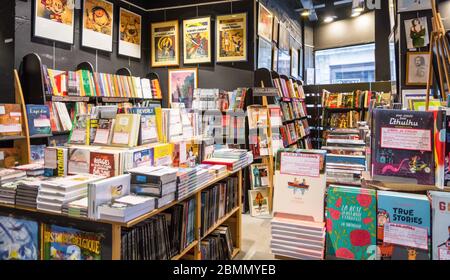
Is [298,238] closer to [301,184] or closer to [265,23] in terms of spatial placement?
[301,184]

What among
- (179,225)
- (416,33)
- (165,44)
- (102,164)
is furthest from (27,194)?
(165,44)

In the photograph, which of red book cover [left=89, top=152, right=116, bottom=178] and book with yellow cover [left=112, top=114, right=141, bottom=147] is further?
book with yellow cover [left=112, top=114, right=141, bottom=147]

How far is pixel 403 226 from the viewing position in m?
1.17

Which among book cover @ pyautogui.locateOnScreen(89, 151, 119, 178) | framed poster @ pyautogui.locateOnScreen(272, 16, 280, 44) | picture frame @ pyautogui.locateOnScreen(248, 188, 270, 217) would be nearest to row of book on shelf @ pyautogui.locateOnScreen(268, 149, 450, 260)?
book cover @ pyautogui.locateOnScreen(89, 151, 119, 178)

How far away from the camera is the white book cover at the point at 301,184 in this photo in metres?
1.36

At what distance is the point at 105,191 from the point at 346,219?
1197mm

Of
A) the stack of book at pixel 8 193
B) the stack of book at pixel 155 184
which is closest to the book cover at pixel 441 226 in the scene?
the stack of book at pixel 155 184

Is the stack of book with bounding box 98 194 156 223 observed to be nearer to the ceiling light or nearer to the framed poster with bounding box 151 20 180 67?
the framed poster with bounding box 151 20 180 67

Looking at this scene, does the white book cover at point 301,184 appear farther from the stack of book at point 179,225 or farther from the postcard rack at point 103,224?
the stack of book at point 179,225

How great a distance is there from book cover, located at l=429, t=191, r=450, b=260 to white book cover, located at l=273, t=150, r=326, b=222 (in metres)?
0.41

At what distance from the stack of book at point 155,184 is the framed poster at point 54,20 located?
10.6 ft

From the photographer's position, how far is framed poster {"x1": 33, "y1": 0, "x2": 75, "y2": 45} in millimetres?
3921
